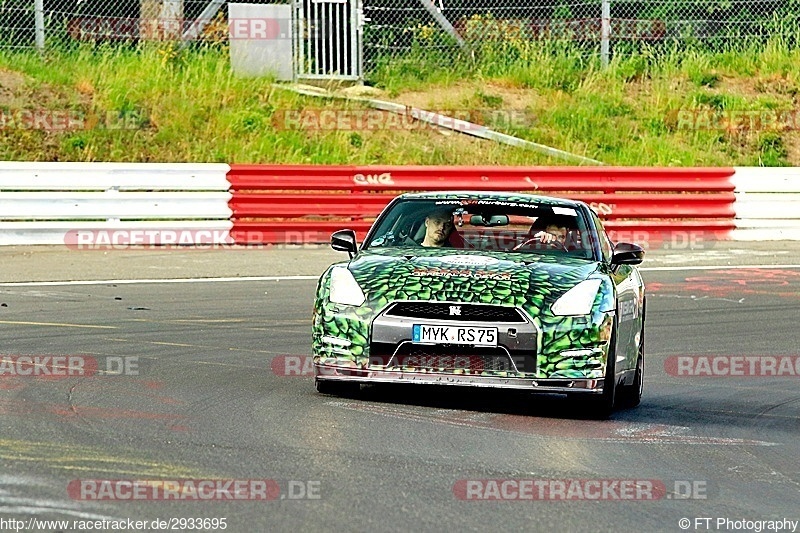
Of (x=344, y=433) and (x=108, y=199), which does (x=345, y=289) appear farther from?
(x=108, y=199)

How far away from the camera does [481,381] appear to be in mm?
8266

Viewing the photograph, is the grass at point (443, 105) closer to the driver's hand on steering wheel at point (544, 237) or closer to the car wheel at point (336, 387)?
the driver's hand on steering wheel at point (544, 237)

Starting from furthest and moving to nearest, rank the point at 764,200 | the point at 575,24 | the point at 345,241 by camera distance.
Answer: the point at 575,24
the point at 764,200
the point at 345,241

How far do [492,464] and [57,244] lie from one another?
12.0 meters

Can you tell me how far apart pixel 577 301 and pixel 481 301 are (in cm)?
56

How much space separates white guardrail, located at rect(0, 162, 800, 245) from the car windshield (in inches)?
351

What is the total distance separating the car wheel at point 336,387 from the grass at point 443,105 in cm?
1390

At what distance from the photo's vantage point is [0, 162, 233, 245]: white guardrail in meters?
18.0

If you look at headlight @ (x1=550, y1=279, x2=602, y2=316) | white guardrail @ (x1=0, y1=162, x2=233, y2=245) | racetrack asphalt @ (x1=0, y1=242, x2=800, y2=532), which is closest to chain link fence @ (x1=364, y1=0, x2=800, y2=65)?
white guardrail @ (x1=0, y1=162, x2=233, y2=245)

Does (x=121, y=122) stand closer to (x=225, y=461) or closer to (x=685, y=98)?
(x=685, y=98)

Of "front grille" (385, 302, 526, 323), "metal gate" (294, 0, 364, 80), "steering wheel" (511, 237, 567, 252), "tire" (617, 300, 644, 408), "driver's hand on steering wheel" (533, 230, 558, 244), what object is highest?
"metal gate" (294, 0, 364, 80)

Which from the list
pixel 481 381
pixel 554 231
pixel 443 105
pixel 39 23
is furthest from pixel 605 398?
pixel 443 105

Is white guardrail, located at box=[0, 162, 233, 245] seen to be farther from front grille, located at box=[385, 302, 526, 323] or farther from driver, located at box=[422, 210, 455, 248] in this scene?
front grille, located at box=[385, 302, 526, 323]

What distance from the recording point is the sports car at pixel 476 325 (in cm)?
827
